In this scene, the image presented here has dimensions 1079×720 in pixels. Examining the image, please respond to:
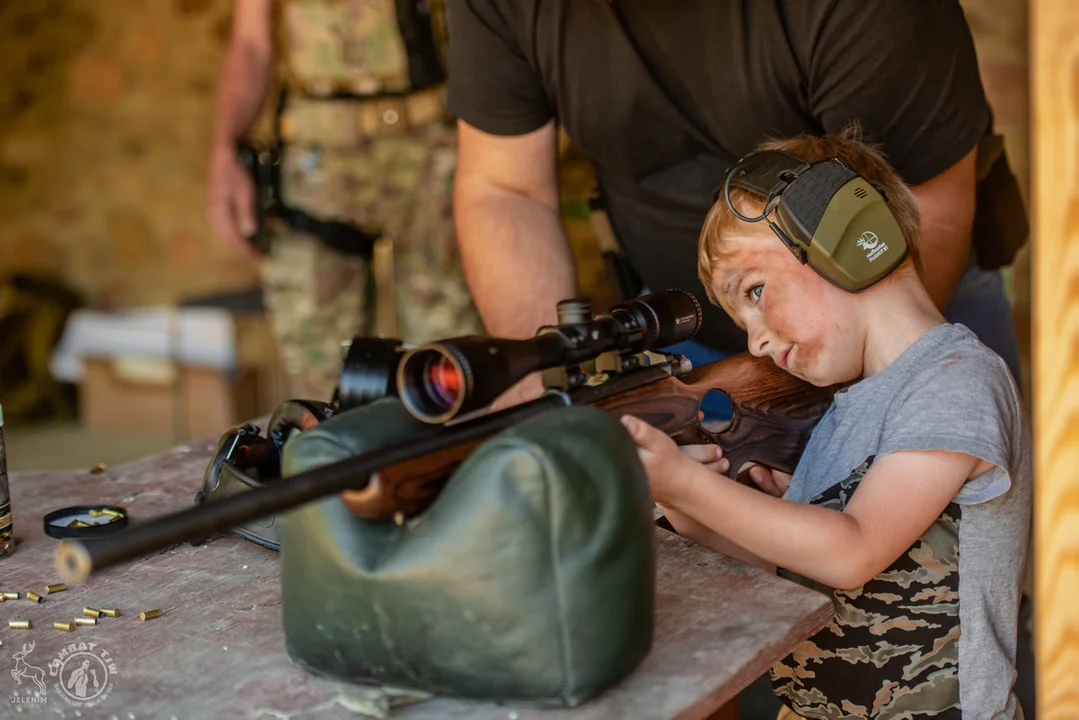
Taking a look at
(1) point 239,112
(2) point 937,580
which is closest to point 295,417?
(2) point 937,580

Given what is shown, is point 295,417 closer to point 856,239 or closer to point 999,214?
point 856,239

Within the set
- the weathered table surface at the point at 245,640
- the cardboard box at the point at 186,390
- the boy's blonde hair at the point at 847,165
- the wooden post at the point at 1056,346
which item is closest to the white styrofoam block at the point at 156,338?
the cardboard box at the point at 186,390

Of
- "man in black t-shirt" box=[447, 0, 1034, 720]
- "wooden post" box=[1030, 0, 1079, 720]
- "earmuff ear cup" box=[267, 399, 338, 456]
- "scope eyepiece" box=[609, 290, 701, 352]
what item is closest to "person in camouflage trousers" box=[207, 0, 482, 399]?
"man in black t-shirt" box=[447, 0, 1034, 720]

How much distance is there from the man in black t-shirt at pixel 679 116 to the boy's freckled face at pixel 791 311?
1.31 ft

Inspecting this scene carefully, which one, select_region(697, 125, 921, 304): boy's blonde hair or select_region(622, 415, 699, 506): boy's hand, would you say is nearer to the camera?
select_region(622, 415, 699, 506): boy's hand

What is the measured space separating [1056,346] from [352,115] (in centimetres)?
242

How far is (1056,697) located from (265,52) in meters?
2.82

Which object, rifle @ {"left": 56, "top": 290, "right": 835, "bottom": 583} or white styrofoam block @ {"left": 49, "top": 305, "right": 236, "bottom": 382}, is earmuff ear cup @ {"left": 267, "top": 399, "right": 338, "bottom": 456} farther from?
white styrofoam block @ {"left": 49, "top": 305, "right": 236, "bottom": 382}

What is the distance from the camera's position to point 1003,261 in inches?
85.6

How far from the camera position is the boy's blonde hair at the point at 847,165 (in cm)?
154

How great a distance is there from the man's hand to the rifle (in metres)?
1.91

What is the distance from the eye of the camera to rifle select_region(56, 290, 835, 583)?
94 cm

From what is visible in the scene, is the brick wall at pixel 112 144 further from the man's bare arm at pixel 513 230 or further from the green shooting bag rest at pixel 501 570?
the green shooting bag rest at pixel 501 570

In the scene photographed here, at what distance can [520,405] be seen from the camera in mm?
1235
